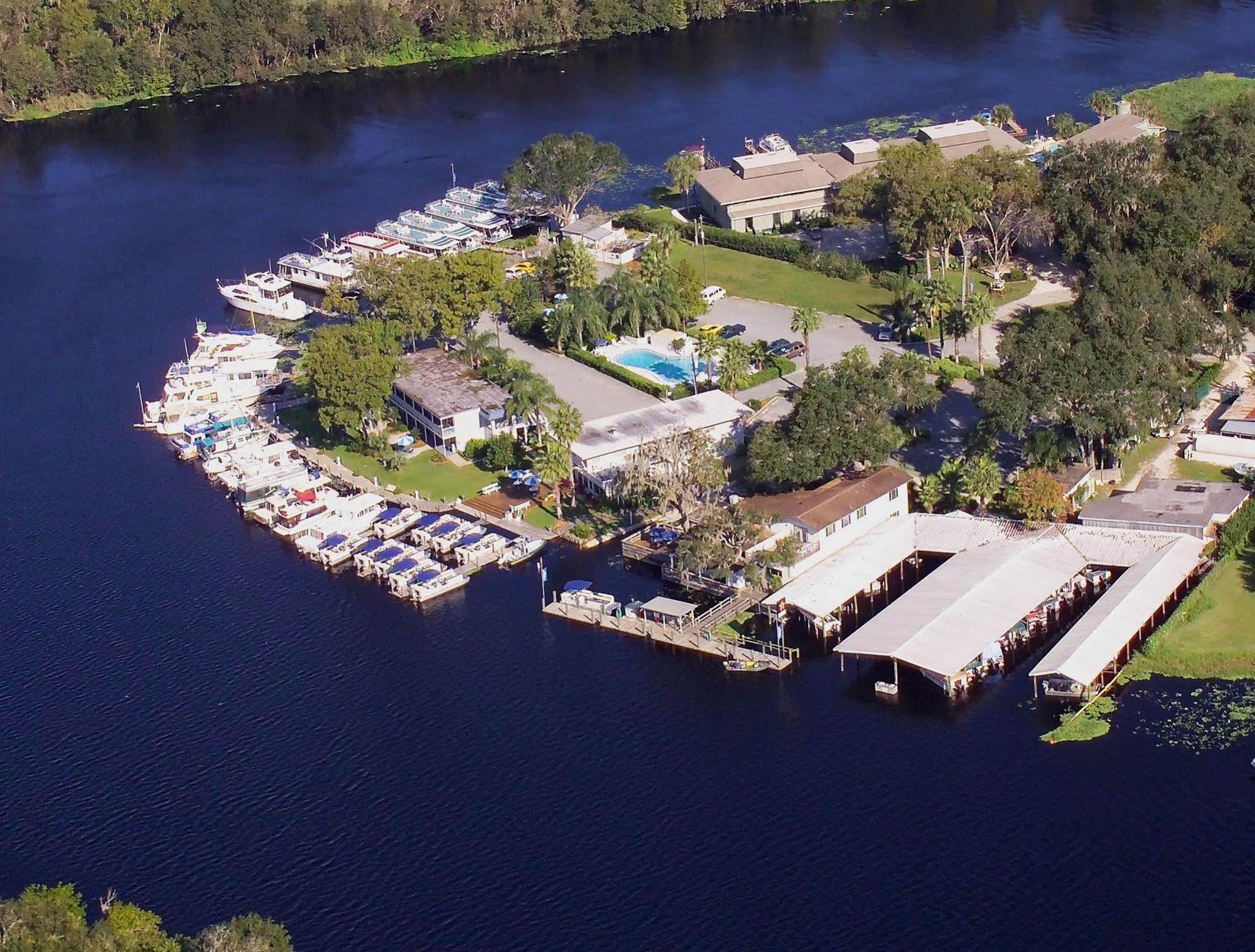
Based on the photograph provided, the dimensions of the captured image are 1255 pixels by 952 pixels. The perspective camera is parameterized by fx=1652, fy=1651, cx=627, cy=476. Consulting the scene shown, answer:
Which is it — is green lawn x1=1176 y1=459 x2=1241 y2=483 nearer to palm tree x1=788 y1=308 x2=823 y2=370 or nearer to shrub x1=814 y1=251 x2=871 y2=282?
palm tree x1=788 y1=308 x2=823 y2=370

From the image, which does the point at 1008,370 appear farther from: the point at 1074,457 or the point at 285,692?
the point at 285,692

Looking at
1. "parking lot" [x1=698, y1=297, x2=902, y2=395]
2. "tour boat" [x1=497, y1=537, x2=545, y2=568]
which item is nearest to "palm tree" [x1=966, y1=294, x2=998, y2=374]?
"parking lot" [x1=698, y1=297, x2=902, y2=395]

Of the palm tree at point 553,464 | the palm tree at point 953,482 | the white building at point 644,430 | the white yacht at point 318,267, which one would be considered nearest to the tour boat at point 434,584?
the palm tree at point 553,464

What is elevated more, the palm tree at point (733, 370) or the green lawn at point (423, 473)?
the palm tree at point (733, 370)

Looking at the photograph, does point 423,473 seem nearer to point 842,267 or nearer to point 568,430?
point 568,430

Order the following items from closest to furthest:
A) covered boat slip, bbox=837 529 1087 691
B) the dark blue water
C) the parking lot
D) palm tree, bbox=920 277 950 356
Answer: the dark blue water → covered boat slip, bbox=837 529 1087 691 → palm tree, bbox=920 277 950 356 → the parking lot

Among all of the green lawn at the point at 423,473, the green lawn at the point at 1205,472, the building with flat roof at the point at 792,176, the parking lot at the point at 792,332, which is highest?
the building with flat roof at the point at 792,176

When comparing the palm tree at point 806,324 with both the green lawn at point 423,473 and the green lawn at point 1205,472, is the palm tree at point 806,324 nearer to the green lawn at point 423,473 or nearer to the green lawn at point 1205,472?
the green lawn at point 423,473
